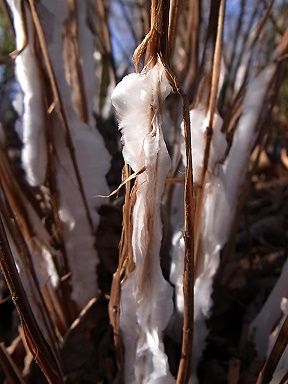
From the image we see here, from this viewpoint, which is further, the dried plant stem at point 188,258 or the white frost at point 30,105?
the white frost at point 30,105

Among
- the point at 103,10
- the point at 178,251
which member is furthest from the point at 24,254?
the point at 103,10

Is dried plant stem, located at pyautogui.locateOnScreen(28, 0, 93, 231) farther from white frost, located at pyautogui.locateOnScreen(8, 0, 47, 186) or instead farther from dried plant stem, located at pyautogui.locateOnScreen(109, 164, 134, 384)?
dried plant stem, located at pyautogui.locateOnScreen(109, 164, 134, 384)

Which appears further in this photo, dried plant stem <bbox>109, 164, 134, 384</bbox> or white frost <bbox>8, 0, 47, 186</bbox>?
white frost <bbox>8, 0, 47, 186</bbox>

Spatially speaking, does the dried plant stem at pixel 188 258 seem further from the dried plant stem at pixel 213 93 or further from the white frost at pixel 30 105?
the white frost at pixel 30 105

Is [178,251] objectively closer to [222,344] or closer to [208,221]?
[208,221]

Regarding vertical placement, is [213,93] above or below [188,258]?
above

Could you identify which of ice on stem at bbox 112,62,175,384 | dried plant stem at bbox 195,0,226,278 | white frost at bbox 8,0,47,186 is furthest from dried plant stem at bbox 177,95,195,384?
white frost at bbox 8,0,47,186

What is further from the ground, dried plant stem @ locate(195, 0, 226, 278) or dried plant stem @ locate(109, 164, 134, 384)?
dried plant stem @ locate(195, 0, 226, 278)

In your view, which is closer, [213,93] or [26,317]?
[26,317]

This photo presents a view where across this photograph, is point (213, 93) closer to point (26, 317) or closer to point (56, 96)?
point (56, 96)

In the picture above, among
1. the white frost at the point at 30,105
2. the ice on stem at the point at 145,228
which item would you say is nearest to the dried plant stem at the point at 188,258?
the ice on stem at the point at 145,228

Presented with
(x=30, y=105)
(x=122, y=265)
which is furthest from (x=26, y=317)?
(x=30, y=105)
